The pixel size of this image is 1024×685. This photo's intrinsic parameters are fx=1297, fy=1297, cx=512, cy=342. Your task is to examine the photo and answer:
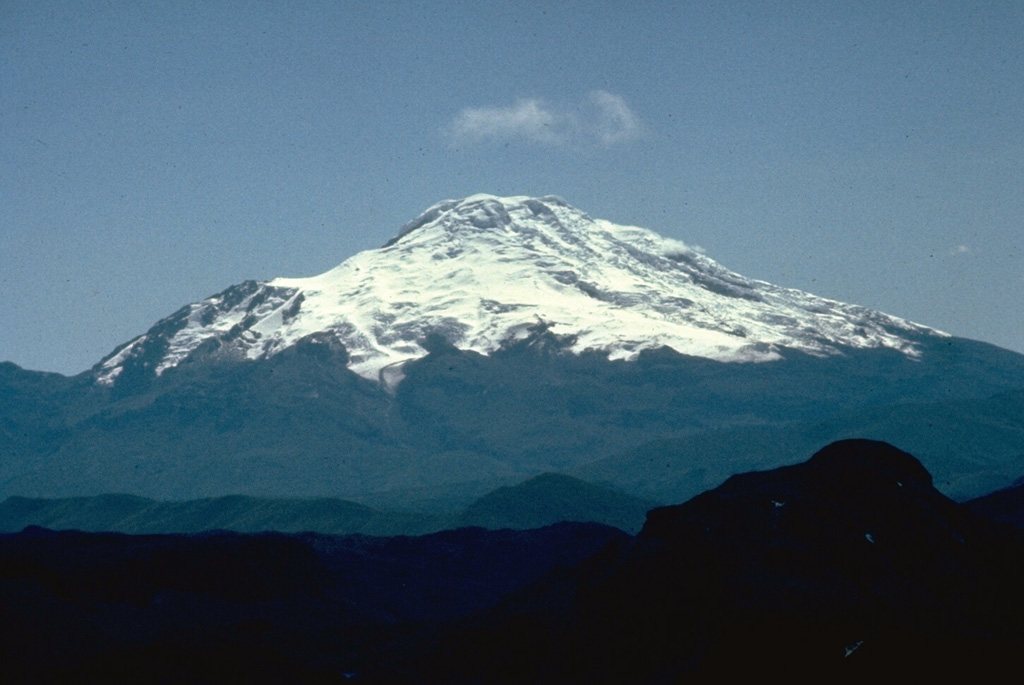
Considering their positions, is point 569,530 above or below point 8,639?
above

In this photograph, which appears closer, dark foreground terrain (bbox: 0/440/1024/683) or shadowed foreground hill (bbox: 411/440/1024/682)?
shadowed foreground hill (bbox: 411/440/1024/682)

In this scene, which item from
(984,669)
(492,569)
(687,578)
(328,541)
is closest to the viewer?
(984,669)

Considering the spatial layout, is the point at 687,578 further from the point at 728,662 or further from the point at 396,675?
the point at 396,675

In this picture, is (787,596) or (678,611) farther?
(678,611)

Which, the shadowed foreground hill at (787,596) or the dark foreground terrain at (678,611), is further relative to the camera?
the dark foreground terrain at (678,611)

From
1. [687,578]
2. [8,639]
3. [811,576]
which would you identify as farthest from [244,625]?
[811,576]

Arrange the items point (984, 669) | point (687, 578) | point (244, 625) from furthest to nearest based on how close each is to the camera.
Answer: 1. point (244, 625)
2. point (687, 578)
3. point (984, 669)

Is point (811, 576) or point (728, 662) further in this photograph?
point (811, 576)

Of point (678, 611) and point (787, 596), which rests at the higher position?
point (787, 596)
